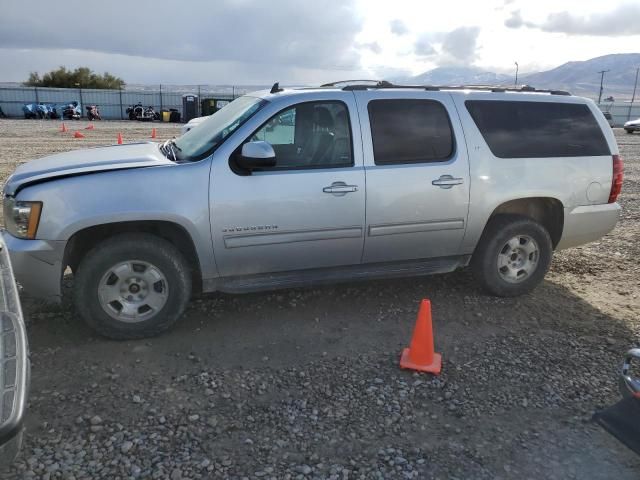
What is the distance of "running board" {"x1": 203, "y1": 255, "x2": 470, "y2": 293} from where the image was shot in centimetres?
434

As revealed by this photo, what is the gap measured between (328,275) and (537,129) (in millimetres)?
2421

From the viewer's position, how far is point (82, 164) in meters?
4.17

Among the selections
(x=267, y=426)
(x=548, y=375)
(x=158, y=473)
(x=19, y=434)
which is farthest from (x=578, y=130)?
(x=19, y=434)

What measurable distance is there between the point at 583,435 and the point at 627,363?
1.92ft

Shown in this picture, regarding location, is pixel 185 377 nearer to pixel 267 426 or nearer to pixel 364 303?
pixel 267 426

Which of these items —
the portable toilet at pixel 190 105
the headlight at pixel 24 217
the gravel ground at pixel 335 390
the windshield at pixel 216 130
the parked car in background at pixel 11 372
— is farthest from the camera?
the portable toilet at pixel 190 105

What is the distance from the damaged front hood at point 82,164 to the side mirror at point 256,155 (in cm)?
56

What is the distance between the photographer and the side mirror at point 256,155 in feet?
13.1

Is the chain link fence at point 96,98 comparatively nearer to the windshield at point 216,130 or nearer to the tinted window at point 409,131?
the windshield at point 216,130

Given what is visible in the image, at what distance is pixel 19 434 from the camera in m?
2.12

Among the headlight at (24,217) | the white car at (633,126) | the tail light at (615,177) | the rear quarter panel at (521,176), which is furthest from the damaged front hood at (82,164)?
the white car at (633,126)

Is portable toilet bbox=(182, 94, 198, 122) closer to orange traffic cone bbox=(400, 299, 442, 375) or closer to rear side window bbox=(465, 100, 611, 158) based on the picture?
rear side window bbox=(465, 100, 611, 158)

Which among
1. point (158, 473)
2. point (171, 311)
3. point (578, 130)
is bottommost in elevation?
point (158, 473)

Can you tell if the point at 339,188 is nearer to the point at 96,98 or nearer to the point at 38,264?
the point at 38,264
